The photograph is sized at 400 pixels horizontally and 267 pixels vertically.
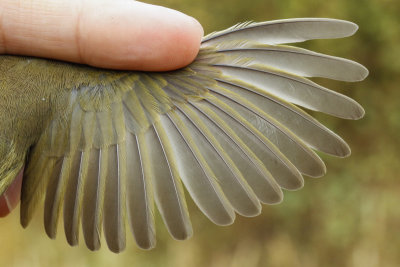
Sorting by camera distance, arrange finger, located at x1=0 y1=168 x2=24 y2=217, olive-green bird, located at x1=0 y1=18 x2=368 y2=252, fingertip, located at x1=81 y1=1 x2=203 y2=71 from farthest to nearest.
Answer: finger, located at x1=0 y1=168 x2=24 y2=217, fingertip, located at x1=81 y1=1 x2=203 y2=71, olive-green bird, located at x1=0 y1=18 x2=368 y2=252

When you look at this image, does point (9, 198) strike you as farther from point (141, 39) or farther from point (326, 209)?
point (326, 209)

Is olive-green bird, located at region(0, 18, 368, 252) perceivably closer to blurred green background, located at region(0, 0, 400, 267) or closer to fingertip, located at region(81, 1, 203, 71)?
fingertip, located at region(81, 1, 203, 71)

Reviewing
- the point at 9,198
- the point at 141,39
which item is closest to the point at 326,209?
the point at 9,198

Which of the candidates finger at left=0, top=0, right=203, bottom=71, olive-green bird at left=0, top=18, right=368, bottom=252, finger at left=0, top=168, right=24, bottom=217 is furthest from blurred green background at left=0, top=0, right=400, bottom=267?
finger at left=0, top=0, right=203, bottom=71

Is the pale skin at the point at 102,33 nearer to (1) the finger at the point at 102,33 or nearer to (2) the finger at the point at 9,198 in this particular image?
(1) the finger at the point at 102,33

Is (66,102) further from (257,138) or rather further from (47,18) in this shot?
(257,138)

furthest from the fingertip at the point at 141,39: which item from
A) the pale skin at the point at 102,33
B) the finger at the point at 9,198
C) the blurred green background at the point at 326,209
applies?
the blurred green background at the point at 326,209
